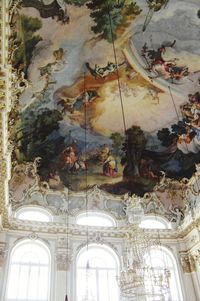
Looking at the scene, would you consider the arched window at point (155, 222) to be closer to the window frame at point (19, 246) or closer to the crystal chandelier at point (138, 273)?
the window frame at point (19, 246)

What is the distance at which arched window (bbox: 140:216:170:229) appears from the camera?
1548 centimetres

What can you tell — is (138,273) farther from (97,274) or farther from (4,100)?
(4,100)

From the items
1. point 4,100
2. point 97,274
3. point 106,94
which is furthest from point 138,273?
point 106,94

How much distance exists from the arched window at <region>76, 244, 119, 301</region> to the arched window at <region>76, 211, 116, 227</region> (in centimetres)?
116

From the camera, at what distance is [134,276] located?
8484mm

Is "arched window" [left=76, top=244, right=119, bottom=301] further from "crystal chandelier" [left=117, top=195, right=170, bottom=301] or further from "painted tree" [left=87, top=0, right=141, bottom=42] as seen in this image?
"painted tree" [left=87, top=0, right=141, bottom=42]

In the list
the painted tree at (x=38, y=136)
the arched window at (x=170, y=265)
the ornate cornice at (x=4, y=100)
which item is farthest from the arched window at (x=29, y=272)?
the arched window at (x=170, y=265)

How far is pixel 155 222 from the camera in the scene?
51.4 feet

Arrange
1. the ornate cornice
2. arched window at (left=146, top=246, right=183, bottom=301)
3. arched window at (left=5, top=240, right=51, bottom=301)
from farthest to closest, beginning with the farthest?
arched window at (left=146, top=246, right=183, bottom=301)
arched window at (left=5, top=240, right=51, bottom=301)
the ornate cornice

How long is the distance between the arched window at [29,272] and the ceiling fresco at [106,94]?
2478mm

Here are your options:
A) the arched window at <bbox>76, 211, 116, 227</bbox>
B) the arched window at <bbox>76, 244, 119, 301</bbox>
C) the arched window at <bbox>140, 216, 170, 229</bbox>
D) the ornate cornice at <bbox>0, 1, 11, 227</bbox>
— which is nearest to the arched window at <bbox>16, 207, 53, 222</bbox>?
the arched window at <bbox>76, 211, 116, 227</bbox>

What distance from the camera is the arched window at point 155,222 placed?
15.5 m

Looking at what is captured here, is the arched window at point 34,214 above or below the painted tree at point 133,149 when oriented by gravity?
below

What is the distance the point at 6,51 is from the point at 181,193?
11263mm
